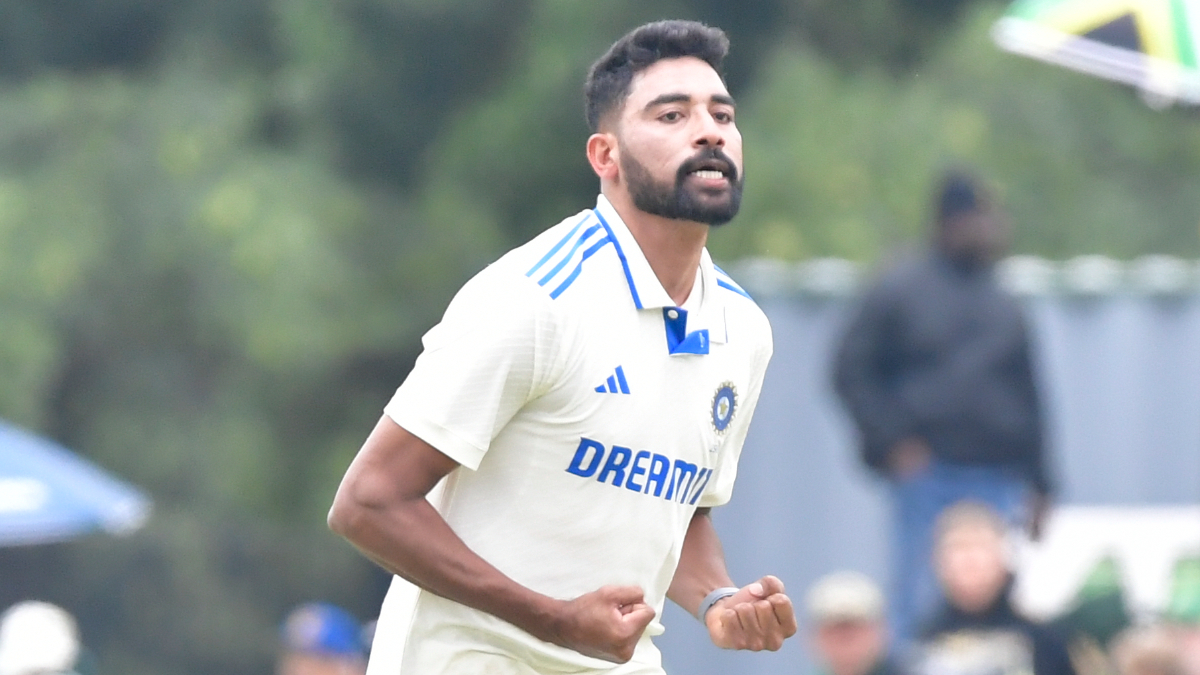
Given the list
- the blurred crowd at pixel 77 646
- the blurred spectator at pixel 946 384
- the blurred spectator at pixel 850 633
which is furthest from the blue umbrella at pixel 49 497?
the blurred spectator at pixel 850 633

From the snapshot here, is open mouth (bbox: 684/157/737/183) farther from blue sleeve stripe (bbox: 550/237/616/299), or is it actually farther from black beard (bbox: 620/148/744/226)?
blue sleeve stripe (bbox: 550/237/616/299)

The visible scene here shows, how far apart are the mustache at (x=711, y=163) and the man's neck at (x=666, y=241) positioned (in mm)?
108

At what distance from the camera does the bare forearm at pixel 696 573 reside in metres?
4.56

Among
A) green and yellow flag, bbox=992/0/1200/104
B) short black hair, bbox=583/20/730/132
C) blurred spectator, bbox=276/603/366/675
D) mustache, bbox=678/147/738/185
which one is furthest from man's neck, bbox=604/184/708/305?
blurred spectator, bbox=276/603/366/675

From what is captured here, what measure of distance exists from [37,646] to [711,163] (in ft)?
13.5

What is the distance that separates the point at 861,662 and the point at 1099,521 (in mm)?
2282

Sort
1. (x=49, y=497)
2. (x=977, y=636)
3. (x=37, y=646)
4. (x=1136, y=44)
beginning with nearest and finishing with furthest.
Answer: (x=37, y=646) → (x=1136, y=44) → (x=977, y=636) → (x=49, y=497)

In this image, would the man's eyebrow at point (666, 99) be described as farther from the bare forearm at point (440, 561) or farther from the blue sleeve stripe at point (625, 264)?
the bare forearm at point (440, 561)

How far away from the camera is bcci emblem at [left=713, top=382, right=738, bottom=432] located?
14.2ft

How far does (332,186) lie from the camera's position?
1639 cm

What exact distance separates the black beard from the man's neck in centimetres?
3

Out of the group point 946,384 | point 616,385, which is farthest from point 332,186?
point 616,385

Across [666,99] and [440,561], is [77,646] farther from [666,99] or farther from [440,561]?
[666,99]

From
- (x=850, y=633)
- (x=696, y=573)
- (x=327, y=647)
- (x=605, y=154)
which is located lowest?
(x=327, y=647)
